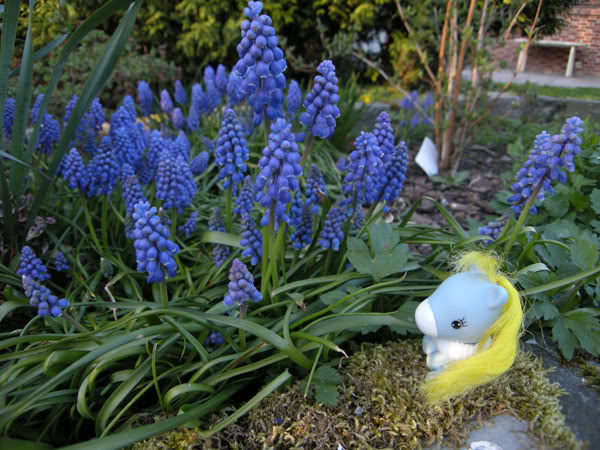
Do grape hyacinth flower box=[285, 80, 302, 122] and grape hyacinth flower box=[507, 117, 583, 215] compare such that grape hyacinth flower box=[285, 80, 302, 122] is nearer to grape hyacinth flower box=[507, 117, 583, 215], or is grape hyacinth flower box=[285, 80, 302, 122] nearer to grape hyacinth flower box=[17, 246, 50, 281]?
grape hyacinth flower box=[507, 117, 583, 215]

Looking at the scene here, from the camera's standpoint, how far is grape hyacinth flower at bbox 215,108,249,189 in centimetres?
233

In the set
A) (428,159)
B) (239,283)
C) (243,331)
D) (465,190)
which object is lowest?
(465,190)

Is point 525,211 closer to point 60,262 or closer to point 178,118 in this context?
point 60,262

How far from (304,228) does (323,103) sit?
25.5 inches

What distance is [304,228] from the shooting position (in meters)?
2.44

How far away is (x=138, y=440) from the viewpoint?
1.74 meters

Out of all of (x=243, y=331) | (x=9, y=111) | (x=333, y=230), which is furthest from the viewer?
(x=9, y=111)

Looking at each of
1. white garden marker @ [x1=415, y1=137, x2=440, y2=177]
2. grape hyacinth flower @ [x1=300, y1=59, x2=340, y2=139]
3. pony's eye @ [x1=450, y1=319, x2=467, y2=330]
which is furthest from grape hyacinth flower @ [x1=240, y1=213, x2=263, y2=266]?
white garden marker @ [x1=415, y1=137, x2=440, y2=177]

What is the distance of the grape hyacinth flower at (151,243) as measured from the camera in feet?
5.83

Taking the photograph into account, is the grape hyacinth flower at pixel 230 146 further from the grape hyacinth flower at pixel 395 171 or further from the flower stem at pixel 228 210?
the grape hyacinth flower at pixel 395 171

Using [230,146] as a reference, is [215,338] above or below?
below

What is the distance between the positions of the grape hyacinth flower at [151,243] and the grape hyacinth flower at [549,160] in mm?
1527

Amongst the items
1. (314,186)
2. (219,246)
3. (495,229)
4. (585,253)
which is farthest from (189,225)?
(585,253)

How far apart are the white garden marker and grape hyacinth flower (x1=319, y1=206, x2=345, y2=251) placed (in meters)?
2.64
